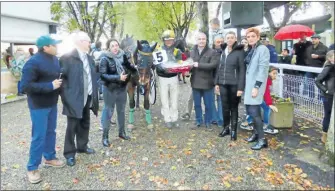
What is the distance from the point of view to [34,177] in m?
3.92

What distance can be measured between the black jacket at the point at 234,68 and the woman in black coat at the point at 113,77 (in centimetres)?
170

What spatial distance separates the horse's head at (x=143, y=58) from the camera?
19.7 feet

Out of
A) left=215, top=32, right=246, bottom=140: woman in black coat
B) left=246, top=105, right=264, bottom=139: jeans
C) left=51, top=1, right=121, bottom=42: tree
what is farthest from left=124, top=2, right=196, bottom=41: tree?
left=246, top=105, right=264, bottom=139: jeans

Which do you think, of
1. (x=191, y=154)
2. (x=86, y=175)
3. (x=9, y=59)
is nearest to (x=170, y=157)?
(x=191, y=154)

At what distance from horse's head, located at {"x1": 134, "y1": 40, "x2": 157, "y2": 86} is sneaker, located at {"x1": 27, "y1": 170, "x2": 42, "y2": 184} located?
2.89 meters

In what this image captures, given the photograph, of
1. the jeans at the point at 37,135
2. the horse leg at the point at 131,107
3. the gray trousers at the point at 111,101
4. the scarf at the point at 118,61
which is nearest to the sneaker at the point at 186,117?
the horse leg at the point at 131,107

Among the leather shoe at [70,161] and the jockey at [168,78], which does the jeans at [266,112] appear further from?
the leather shoe at [70,161]

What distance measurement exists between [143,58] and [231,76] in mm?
1919

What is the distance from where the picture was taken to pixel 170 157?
4.71 m

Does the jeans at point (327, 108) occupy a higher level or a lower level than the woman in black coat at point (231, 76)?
lower

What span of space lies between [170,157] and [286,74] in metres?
4.34

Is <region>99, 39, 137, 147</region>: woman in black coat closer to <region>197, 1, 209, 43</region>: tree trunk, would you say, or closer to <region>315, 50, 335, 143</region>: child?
<region>315, 50, 335, 143</region>: child

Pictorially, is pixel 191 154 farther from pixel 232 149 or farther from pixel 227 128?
pixel 227 128

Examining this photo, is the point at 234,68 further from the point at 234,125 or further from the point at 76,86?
the point at 76,86
